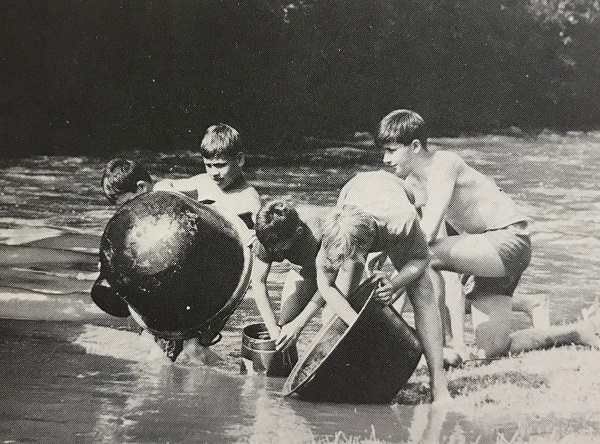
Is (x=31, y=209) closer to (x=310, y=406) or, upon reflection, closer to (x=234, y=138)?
(x=234, y=138)

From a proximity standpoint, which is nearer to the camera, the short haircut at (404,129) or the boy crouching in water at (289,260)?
the boy crouching in water at (289,260)

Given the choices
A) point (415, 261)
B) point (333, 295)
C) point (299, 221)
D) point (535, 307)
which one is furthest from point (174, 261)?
point (535, 307)

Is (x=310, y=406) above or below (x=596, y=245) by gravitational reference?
below

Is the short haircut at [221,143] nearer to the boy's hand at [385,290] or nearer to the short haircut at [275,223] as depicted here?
the short haircut at [275,223]

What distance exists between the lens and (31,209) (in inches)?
139

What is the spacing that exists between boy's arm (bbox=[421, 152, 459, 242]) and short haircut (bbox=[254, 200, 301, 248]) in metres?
0.54

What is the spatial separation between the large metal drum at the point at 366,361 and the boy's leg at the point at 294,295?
0.22 m

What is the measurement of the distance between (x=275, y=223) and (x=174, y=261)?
0.43 m

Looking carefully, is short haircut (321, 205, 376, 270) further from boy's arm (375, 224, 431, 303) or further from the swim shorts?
the swim shorts

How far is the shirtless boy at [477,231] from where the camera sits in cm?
321

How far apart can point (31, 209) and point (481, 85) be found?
6.81 feet

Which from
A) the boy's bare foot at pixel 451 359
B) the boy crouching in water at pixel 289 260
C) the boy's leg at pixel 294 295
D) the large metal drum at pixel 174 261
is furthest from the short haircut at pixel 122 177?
the boy's bare foot at pixel 451 359

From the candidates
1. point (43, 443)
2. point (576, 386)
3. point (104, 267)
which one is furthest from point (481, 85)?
point (43, 443)

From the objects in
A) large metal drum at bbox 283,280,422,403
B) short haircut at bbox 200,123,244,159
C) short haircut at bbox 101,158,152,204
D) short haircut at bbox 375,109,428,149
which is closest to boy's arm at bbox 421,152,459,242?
short haircut at bbox 375,109,428,149
